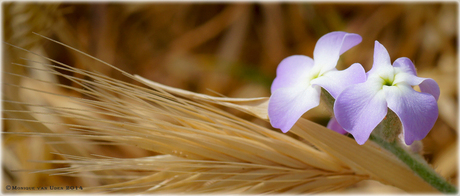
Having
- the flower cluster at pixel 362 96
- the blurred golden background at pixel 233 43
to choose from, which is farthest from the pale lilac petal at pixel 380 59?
the blurred golden background at pixel 233 43

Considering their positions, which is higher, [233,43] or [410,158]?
[233,43]

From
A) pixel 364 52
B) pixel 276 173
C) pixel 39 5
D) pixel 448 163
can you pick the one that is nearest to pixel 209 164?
pixel 276 173

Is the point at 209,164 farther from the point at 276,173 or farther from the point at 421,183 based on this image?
the point at 421,183

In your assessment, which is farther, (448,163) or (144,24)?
(144,24)

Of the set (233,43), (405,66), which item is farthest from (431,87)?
(233,43)

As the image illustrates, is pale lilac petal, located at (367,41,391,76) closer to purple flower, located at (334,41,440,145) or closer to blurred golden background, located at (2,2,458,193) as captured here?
purple flower, located at (334,41,440,145)

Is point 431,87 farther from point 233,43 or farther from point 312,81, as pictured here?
point 233,43

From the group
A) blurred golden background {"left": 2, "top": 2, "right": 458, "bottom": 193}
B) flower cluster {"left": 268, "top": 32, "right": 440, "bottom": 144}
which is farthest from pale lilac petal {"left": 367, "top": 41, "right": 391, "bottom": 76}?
blurred golden background {"left": 2, "top": 2, "right": 458, "bottom": 193}

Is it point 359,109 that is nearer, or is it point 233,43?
point 359,109
